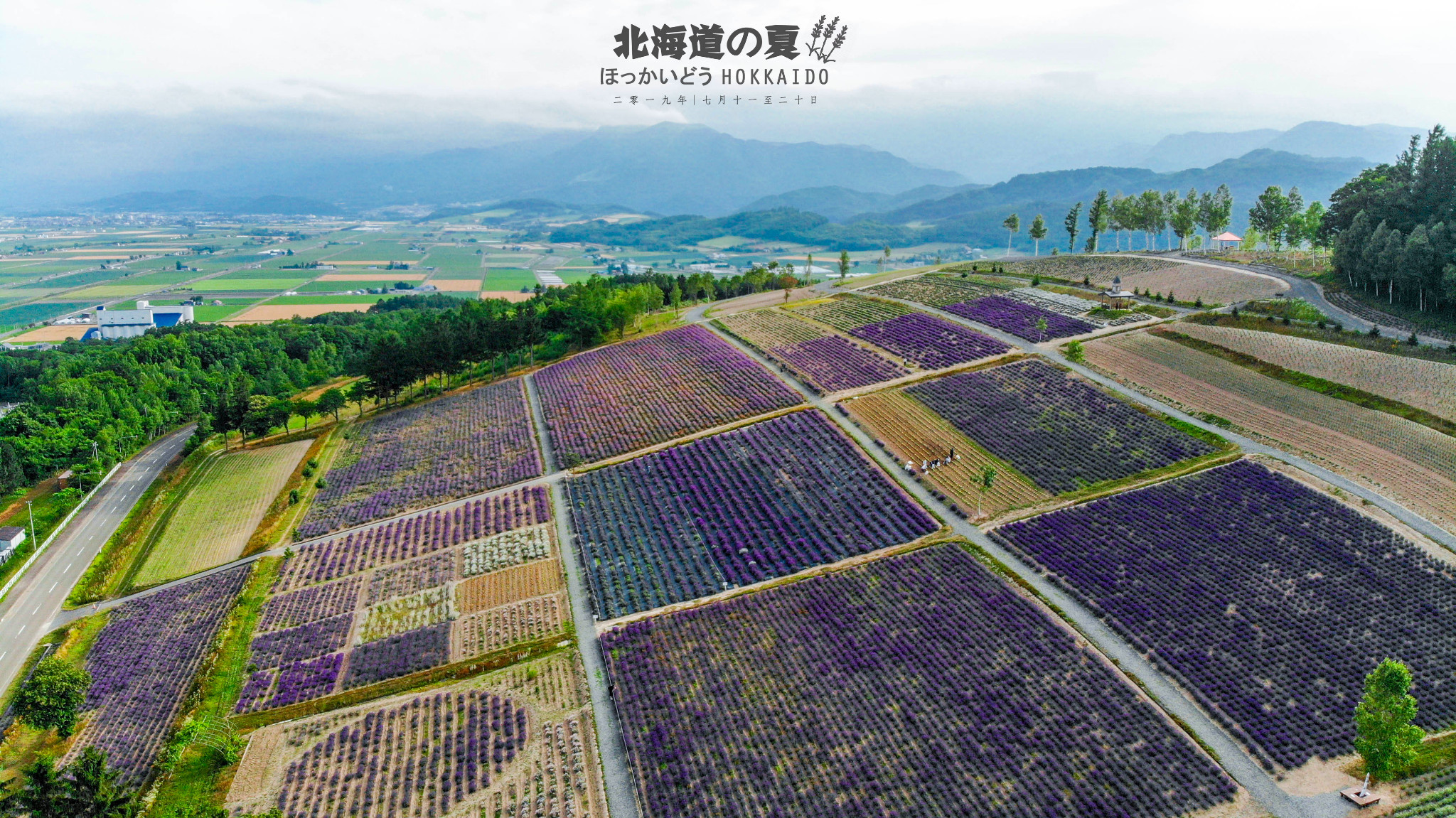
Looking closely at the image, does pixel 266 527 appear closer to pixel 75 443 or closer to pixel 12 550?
pixel 12 550

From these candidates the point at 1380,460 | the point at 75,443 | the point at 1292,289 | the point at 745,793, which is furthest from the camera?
the point at 1292,289

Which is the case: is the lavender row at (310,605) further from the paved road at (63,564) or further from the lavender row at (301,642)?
the paved road at (63,564)

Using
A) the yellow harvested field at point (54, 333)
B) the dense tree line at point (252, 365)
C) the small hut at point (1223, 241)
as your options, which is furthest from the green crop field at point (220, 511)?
the small hut at point (1223, 241)

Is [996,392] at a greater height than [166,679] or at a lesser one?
greater

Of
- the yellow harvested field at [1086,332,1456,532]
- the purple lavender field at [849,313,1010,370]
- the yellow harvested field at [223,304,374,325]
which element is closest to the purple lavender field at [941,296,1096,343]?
the purple lavender field at [849,313,1010,370]

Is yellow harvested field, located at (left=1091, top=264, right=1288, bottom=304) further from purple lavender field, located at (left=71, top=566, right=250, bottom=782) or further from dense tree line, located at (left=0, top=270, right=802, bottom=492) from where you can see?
purple lavender field, located at (left=71, top=566, right=250, bottom=782)

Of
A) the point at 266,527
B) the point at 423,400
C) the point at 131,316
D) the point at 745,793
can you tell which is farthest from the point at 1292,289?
the point at 131,316

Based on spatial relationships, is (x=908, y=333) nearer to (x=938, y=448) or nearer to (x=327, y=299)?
(x=938, y=448)
